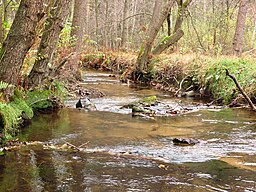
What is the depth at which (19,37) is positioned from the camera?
5355mm

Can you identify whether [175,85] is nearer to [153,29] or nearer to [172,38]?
[153,29]

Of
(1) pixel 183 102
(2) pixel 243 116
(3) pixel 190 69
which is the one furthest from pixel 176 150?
(3) pixel 190 69

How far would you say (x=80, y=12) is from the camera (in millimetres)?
12906

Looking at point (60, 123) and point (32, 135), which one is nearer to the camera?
point (32, 135)

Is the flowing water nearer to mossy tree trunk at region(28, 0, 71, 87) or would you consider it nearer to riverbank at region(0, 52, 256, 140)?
riverbank at region(0, 52, 256, 140)

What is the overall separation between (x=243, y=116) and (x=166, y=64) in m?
6.82

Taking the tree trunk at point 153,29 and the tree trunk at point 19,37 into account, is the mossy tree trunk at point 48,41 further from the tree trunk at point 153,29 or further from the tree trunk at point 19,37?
the tree trunk at point 153,29

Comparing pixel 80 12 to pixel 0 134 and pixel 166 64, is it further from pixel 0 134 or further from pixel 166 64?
pixel 0 134

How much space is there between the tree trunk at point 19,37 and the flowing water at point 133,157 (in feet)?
3.61

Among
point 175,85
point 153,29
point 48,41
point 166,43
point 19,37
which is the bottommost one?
point 175,85

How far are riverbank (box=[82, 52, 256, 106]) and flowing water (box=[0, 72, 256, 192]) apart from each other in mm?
2274

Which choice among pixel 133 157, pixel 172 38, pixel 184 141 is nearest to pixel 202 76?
pixel 172 38

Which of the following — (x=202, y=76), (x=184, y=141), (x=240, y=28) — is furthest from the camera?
(x=240, y=28)

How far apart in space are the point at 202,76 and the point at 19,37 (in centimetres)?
770
